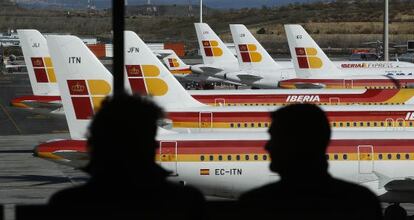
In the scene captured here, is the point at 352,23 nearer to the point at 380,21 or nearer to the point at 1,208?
the point at 380,21

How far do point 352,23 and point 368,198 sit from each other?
175m

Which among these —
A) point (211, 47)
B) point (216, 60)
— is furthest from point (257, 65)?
point (216, 60)

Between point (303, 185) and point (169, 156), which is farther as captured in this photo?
point (169, 156)

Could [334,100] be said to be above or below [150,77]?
below

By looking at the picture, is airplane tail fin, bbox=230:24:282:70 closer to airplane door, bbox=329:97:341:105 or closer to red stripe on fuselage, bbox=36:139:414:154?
airplane door, bbox=329:97:341:105

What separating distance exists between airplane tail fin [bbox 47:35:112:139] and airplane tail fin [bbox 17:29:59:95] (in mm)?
16213

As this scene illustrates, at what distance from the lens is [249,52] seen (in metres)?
69.1

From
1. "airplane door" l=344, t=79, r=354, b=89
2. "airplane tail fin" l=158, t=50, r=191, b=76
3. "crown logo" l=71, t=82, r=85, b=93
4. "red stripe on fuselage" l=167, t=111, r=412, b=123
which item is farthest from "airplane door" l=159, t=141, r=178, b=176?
"airplane tail fin" l=158, t=50, r=191, b=76

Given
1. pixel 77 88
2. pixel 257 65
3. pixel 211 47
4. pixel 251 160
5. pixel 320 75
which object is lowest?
pixel 257 65

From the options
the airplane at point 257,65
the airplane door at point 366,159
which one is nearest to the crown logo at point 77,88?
the airplane door at point 366,159

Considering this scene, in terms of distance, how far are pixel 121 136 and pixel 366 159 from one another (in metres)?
18.8

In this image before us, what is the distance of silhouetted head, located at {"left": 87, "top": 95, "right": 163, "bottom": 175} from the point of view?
6023 mm

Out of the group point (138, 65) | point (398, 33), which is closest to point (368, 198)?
point (138, 65)

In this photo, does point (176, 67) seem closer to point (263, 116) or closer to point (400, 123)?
point (263, 116)
